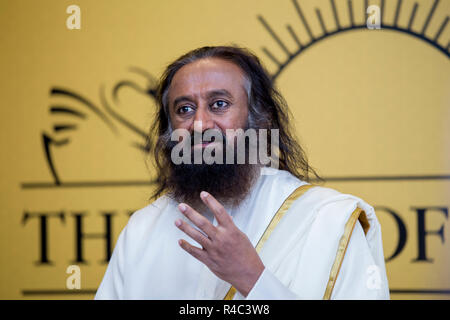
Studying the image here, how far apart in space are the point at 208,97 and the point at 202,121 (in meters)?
0.12

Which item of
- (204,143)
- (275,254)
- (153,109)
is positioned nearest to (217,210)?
(275,254)

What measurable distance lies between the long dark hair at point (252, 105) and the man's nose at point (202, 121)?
25 centimetres

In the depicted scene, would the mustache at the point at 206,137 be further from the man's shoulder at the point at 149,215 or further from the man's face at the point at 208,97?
the man's shoulder at the point at 149,215

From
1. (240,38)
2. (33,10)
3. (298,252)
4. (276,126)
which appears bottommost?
(298,252)

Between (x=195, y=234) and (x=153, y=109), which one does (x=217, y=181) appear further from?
(x=153, y=109)

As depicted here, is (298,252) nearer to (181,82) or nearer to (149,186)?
(181,82)

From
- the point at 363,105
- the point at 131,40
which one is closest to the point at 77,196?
the point at 131,40

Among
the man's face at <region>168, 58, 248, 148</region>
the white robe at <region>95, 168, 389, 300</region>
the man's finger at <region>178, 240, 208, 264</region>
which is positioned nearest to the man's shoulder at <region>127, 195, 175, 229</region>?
the white robe at <region>95, 168, 389, 300</region>

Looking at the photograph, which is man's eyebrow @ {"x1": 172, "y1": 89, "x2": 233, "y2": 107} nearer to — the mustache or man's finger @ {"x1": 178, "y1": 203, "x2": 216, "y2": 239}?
the mustache

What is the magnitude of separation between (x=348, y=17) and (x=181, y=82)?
157 centimetres

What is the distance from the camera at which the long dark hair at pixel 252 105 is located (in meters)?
2.28

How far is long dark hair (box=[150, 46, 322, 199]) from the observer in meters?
2.28

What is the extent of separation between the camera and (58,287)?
133 inches

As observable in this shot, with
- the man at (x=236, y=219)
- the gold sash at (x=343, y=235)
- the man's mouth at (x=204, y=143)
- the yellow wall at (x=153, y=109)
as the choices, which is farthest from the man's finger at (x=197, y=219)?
the yellow wall at (x=153, y=109)
